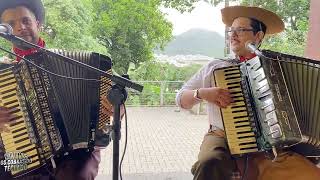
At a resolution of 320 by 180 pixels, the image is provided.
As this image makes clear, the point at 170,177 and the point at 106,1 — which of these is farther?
the point at 106,1

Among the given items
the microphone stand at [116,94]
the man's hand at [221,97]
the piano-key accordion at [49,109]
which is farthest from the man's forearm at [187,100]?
the microphone stand at [116,94]

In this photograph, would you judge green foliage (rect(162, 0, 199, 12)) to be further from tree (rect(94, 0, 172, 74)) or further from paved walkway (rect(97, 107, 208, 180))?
paved walkway (rect(97, 107, 208, 180))

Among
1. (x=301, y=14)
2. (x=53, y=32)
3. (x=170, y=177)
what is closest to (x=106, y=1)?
(x=53, y=32)

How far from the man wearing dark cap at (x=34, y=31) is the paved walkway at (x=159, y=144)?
2.51ft

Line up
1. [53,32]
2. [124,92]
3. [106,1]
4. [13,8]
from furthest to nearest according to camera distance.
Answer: [106,1] < [53,32] < [13,8] < [124,92]

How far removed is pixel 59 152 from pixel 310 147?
1058 millimetres

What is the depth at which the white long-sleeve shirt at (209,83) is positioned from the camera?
5.68 ft

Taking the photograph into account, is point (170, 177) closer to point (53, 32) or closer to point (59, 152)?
point (59, 152)

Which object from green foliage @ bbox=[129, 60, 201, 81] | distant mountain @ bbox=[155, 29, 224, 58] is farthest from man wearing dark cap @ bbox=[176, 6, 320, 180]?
green foliage @ bbox=[129, 60, 201, 81]

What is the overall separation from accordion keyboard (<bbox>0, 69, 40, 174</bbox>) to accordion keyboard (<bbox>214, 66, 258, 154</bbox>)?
0.75 meters

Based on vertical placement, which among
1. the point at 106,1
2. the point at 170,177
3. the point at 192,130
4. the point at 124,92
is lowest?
Result: the point at 192,130

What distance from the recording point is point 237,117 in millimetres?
1470

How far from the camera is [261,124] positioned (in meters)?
1.44

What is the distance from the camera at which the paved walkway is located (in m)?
2.52
